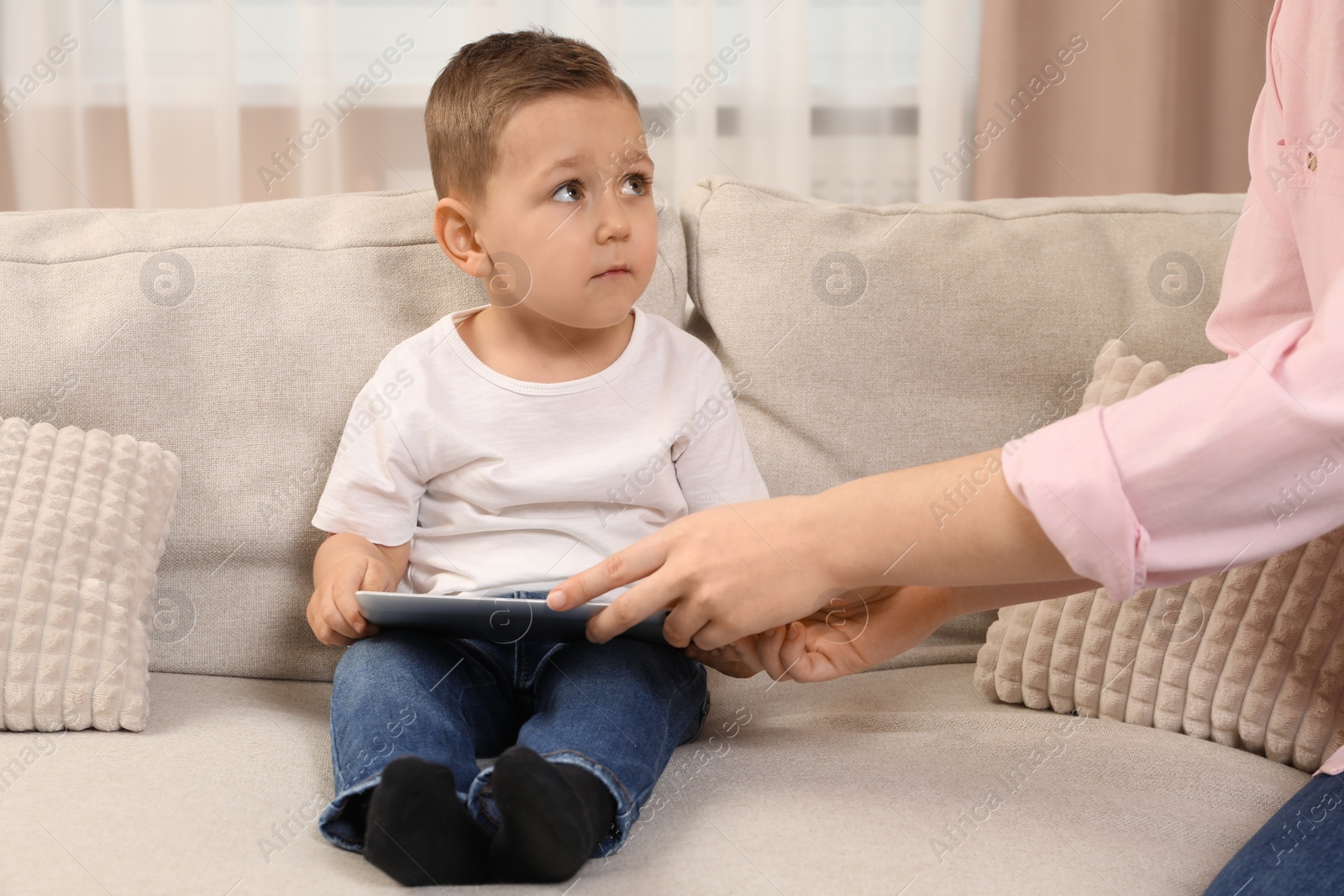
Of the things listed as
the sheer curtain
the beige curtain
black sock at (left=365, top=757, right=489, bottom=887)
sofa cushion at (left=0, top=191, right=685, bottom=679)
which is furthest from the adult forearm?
the beige curtain

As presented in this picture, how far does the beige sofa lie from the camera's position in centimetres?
89

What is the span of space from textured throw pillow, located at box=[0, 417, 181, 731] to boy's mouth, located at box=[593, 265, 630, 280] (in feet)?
1.65

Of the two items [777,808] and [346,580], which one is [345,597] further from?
[777,808]

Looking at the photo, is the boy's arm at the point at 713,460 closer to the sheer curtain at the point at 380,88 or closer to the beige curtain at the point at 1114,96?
the sheer curtain at the point at 380,88

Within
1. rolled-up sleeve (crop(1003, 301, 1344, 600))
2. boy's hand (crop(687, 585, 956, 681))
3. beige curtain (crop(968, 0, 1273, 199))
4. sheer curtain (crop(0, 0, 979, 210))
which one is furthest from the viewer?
beige curtain (crop(968, 0, 1273, 199))

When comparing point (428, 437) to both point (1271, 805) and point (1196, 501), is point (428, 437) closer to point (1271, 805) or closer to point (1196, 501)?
point (1196, 501)

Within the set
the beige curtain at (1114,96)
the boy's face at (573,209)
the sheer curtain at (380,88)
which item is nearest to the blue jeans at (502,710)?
the boy's face at (573,209)

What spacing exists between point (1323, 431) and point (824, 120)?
1738mm

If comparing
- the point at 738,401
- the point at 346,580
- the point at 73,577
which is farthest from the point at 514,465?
the point at 73,577

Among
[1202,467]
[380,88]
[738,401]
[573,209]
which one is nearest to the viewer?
[1202,467]

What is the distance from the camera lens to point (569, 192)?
3.65 ft

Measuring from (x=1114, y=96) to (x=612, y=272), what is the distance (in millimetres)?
1639

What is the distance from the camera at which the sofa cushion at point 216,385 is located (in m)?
1.20

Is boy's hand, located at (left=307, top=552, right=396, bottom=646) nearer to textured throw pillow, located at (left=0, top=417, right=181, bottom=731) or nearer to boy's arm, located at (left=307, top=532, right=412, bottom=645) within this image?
boy's arm, located at (left=307, top=532, right=412, bottom=645)
